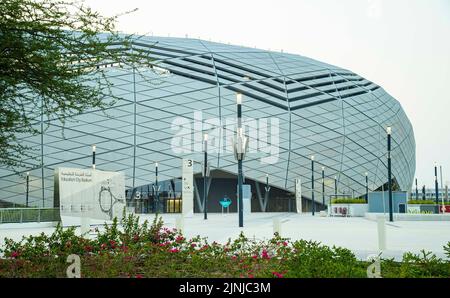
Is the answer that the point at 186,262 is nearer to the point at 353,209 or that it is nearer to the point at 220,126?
the point at 353,209

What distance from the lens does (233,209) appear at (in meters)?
65.5

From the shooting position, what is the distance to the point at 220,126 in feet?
187

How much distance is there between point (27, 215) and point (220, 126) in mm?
31333

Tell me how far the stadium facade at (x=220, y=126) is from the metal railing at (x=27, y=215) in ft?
71.9

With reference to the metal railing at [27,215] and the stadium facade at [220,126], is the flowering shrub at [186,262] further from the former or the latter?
the stadium facade at [220,126]

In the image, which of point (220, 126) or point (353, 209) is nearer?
point (353, 209)

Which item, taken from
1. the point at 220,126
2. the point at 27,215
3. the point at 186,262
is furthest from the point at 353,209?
the point at 186,262

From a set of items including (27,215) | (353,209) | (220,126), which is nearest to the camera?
(27,215)

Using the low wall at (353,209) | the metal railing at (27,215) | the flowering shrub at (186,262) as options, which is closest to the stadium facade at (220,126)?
the low wall at (353,209)

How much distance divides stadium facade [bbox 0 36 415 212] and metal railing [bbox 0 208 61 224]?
21930mm

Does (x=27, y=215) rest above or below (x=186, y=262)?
above

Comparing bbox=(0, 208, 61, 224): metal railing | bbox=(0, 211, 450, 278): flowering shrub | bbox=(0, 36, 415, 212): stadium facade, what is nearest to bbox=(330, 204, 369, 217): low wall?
bbox=(0, 36, 415, 212): stadium facade

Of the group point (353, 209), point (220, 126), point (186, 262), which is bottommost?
point (186, 262)
